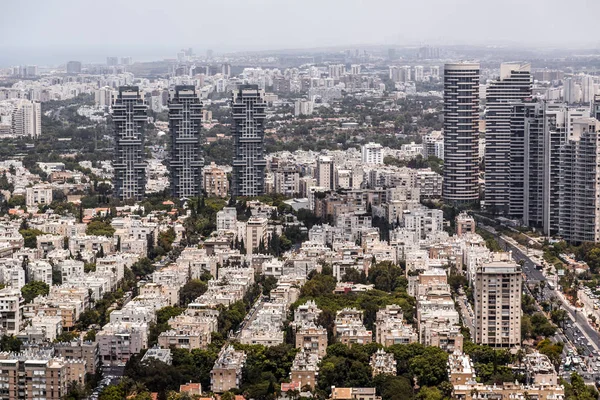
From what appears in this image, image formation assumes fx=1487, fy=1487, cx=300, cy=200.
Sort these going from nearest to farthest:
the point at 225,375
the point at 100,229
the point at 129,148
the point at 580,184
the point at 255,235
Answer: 1. the point at 225,375
2. the point at 255,235
3. the point at 580,184
4. the point at 100,229
5. the point at 129,148

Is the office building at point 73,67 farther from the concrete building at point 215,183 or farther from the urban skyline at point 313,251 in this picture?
the concrete building at point 215,183

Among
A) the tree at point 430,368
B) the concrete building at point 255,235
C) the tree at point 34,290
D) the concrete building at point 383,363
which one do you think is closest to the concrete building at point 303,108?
the concrete building at point 255,235

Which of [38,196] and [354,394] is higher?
[38,196]

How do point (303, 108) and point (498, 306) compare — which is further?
point (303, 108)

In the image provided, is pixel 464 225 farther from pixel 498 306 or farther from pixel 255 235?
pixel 498 306

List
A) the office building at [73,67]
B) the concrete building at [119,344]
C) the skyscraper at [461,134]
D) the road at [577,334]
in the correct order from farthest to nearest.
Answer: the office building at [73,67], the skyscraper at [461,134], the concrete building at [119,344], the road at [577,334]

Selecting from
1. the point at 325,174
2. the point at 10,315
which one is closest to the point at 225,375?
the point at 10,315

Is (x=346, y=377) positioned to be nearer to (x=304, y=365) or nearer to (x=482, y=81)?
(x=304, y=365)
